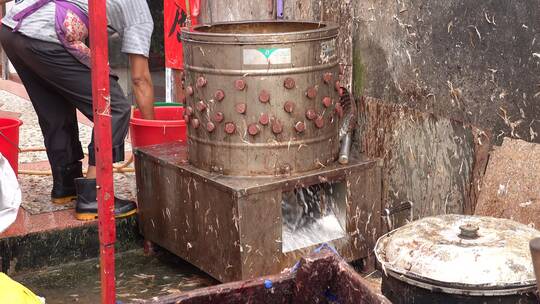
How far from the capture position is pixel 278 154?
525 cm

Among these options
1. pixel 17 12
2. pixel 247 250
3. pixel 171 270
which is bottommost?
pixel 171 270

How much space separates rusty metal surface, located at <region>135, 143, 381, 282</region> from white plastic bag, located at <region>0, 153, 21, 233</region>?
3.87 ft

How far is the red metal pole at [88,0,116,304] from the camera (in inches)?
156

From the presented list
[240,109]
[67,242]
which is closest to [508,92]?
[240,109]

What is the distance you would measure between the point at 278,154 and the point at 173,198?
881 millimetres

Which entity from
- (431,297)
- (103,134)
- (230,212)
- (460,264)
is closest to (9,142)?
(230,212)

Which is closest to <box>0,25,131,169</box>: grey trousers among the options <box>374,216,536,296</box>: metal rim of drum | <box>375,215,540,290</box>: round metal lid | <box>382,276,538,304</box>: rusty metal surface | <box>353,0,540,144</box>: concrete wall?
<box>353,0,540,144</box>: concrete wall

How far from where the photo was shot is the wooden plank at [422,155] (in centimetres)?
528

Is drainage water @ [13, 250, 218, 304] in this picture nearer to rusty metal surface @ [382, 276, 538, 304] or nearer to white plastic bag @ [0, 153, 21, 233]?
white plastic bag @ [0, 153, 21, 233]

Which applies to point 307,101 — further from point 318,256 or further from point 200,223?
point 318,256

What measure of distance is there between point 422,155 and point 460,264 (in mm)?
2081

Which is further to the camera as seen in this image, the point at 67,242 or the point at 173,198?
the point at 67,242

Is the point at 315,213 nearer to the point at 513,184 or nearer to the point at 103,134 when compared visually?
the point at 513,184

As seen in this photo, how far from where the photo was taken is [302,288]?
11.7 feet
